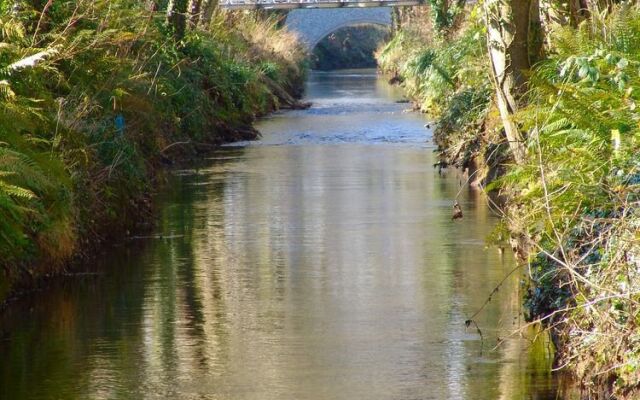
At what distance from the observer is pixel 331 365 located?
32.9ft

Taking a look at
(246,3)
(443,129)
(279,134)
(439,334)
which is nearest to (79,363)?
(439,334)

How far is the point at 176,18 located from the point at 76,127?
13582mm

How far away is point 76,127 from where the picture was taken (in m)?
15.4

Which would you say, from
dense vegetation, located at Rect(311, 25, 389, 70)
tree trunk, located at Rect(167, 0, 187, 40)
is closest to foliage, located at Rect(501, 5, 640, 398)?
tree trunk, located at Rect(167, 0, 187, 40)

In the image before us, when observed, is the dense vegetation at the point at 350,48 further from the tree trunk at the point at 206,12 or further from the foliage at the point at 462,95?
the foliage at the point at 462,95

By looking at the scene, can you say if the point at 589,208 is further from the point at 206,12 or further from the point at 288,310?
the point at 206,12

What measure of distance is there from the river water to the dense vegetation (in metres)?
71.2

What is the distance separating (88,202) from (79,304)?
2.33 metres

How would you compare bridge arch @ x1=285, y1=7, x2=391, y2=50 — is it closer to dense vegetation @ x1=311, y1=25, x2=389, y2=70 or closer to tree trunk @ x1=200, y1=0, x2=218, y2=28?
dense vegetation @ x1=311, y1=25, x2=389, y2=70

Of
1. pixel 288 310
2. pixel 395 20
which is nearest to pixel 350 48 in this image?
pixel 395 20

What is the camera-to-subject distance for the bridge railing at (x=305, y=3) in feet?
174

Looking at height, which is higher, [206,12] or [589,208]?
[206,12]

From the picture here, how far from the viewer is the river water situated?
31.6ft

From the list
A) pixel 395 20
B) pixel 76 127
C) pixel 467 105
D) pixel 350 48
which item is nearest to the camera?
pixel 76 127
